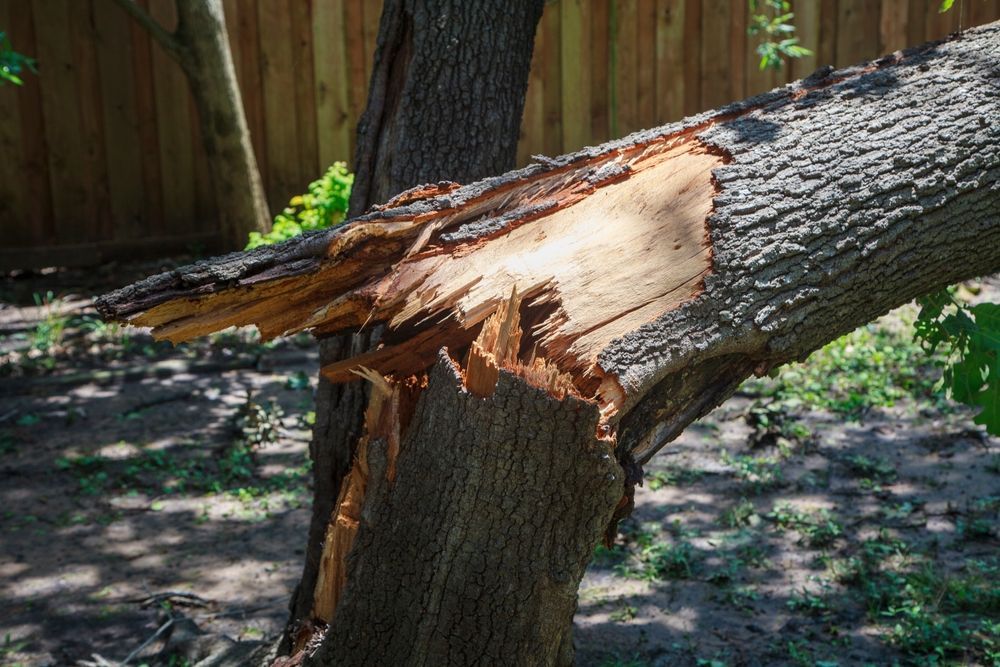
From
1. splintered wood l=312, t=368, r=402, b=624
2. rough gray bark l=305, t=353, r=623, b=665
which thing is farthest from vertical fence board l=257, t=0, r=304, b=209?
rough gray bark l=305, t=353, r=623, b=665

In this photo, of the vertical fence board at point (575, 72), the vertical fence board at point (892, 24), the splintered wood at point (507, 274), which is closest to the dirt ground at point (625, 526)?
the splintered wood at point (507, 274)

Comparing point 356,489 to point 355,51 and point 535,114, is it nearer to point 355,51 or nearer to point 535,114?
point 355,51

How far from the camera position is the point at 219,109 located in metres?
7.33

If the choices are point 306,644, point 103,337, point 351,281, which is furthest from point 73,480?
point 351,281

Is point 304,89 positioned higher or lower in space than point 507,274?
higher

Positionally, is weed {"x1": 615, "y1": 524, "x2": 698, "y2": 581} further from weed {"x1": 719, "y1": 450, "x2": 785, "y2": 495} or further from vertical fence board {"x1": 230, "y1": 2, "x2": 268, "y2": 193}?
vertical fence board {"x1": 230, "y1": 2, "x2": 268, "y2": 193}

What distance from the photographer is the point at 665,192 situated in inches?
99.9

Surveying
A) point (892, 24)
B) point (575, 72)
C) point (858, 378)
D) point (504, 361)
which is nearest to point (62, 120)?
point (575, 72)

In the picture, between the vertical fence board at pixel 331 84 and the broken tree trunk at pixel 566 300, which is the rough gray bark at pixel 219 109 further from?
the broken tree trunk at pixel 566 300

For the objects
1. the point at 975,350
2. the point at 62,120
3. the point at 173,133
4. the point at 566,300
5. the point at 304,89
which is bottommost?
the point at 975,350

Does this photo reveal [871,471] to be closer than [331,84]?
Yes

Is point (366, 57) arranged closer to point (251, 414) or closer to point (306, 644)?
point (251, 414)

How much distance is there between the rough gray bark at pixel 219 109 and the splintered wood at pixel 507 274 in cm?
514

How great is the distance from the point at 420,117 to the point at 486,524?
144cm
